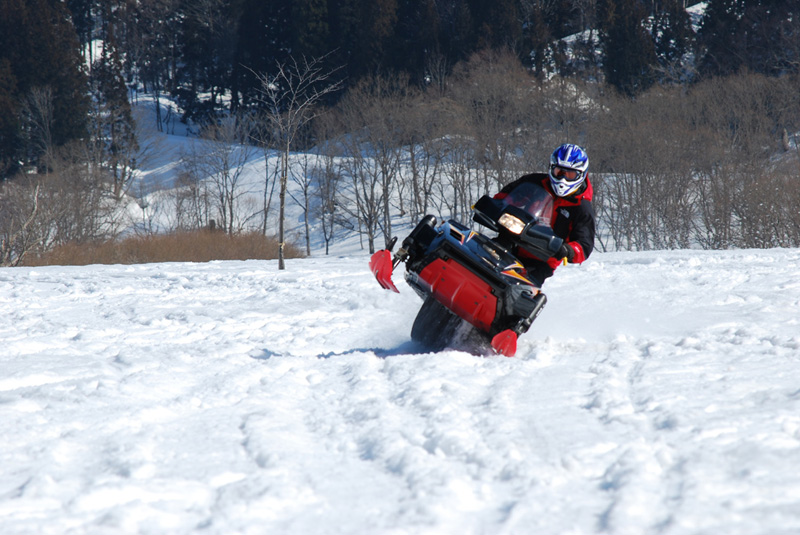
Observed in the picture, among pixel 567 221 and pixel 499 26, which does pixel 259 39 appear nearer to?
pixel 499 26

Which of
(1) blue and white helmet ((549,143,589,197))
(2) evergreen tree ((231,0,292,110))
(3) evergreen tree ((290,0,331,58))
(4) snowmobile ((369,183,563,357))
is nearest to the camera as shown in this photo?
(4) snowmobile ((369,183,563,357))

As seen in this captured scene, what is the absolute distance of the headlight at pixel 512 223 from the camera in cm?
573

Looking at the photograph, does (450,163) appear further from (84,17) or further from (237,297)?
(84,17)

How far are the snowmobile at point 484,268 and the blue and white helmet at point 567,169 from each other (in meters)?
0.15

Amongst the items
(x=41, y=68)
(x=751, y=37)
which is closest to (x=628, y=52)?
(x=751, y=37)

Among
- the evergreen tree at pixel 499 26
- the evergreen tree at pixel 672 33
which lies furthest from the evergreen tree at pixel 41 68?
the evergreen tree at pixel 672 33

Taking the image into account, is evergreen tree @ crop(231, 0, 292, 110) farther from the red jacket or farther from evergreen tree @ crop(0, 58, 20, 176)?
the red jacket

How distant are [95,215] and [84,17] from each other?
41320 mm

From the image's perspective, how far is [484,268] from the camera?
5625 millimetres

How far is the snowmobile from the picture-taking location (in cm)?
564

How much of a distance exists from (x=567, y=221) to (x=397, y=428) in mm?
3147

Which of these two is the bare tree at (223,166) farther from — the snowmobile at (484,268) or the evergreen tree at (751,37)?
the snowmobile at (484,268)

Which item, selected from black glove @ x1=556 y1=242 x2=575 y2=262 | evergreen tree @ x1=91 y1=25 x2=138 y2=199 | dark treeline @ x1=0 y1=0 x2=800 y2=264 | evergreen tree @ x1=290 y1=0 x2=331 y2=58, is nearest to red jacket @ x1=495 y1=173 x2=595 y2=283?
black glove @ x1=556 y1=242 x2=575 y2=262

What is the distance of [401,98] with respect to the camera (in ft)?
146
